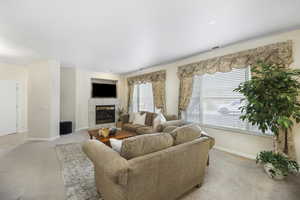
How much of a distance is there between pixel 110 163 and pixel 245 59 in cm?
334

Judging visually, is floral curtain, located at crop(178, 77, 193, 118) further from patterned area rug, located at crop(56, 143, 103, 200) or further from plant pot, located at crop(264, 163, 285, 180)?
patterned area rug, located at crop(56, 143, 103, 200)

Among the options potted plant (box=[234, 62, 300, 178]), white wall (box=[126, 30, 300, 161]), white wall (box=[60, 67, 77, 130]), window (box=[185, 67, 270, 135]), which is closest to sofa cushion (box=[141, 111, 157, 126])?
window (box=[185, 67, 270, 135])

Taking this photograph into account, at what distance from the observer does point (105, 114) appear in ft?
20.4

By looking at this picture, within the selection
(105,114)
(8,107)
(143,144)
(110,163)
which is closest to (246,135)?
(143,144)

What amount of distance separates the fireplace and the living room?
1.44m

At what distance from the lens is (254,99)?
223cm

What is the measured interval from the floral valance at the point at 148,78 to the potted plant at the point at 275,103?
2.91 metres

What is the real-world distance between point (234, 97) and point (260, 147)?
1185 mm

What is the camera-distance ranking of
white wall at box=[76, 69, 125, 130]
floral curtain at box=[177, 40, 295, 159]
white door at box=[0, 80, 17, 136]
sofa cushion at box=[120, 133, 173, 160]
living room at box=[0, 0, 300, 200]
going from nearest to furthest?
sofa cushion at box=[120, 133, 173, 160], living room at box=[0, 0, 300, 200], floral curtain at box=[177, 40, 295, 159], white door at box=[0, 80, 17, 136], white wall at box=[76, 69, 125, 130]

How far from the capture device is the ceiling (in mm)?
1786

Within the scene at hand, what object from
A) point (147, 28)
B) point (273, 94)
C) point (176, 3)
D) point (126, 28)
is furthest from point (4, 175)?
point (273, 94)

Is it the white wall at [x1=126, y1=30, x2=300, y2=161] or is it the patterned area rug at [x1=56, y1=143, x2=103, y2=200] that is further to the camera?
the white wall at [x1=126, y1=30, x2=300, y2=161]

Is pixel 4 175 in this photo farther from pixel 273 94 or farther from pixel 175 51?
pixel 273 94

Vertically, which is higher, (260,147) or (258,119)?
(258,119)
